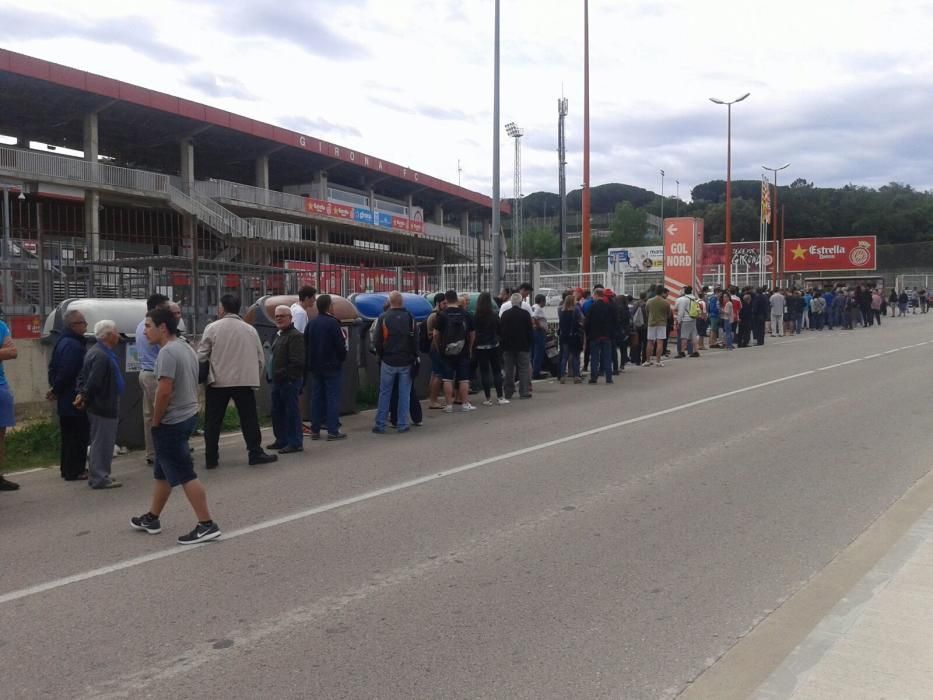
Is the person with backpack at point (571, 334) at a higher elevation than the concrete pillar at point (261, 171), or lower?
lower

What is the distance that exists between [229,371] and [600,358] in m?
8.93

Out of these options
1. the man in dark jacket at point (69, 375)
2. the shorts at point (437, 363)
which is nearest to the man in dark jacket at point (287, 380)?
the man in dark jacket at point (69, 375)

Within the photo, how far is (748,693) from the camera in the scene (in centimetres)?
383

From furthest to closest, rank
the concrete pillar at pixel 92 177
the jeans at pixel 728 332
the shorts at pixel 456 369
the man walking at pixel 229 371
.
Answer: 1. the concrete pillar at pixel 92 177
2. the jeans at pixel 728 332
3. the shorts at pixel 456 369
4. the man walking at pixel 229 371

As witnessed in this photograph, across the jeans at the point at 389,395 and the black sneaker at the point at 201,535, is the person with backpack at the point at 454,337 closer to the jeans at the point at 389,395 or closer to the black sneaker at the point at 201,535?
the jeans at the point at 389,395

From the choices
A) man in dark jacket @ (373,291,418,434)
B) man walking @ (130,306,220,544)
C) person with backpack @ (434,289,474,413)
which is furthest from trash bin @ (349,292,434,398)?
man walking @ (130,306,220,544)

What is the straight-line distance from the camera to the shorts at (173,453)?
6.22 metres

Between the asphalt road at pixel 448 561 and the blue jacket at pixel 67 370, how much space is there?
2.75 ft

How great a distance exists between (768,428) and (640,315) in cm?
901

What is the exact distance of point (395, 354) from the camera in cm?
1112

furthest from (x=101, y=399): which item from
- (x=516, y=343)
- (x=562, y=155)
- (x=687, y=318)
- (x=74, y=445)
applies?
(x=562, y=155)

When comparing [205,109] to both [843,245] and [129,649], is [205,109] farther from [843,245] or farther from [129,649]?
[843,245]

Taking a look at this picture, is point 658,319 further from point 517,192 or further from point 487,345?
point 517,192

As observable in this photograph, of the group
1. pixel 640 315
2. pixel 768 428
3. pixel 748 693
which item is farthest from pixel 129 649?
pixel 640 315
